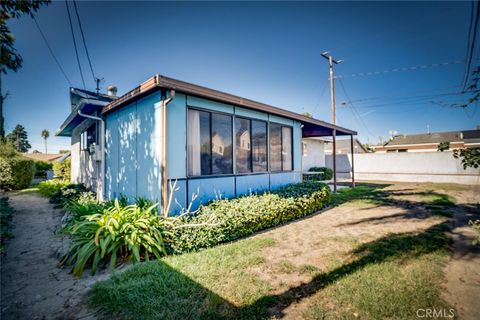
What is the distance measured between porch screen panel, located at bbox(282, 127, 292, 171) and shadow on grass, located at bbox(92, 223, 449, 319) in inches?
217

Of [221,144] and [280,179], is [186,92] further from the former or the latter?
[280,179]

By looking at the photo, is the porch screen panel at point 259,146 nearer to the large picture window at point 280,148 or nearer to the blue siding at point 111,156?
the large picture window at point 280,148

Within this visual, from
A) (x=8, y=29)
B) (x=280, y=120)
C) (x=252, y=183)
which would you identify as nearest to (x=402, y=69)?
(x=280, y=120)

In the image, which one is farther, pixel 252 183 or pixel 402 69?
pixel 402 69

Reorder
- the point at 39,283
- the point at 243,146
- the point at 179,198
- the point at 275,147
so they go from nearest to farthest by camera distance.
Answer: the point at 39,283, the point at 179,198, the point at 243,146, the point at 275,147

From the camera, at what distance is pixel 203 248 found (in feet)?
13.5

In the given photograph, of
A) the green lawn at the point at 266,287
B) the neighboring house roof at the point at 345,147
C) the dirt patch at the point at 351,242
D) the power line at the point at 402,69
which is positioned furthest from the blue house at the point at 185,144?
the neighboring house roof at the point at 345,147

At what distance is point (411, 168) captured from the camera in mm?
16234

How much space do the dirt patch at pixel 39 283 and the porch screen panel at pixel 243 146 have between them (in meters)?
4.54

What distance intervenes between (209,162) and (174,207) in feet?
5.15

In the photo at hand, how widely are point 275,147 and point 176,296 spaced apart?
6567 millimetres

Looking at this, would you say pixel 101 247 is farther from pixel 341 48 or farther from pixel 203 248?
pixel 341 48

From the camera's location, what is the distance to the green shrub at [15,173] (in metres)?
12.6

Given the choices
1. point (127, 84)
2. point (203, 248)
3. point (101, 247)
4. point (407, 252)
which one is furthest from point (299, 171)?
point (127, 84)
